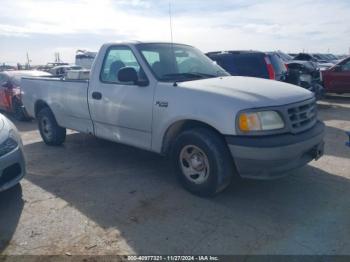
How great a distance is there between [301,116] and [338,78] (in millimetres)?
9807

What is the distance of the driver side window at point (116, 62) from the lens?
4844 millimetres

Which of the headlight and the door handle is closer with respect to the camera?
the headlight

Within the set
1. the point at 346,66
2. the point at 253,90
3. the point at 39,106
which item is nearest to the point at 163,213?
the point at 253,90

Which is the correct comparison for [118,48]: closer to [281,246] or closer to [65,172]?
[65,172]

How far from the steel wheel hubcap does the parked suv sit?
4845mm

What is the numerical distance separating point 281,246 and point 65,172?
341 cm

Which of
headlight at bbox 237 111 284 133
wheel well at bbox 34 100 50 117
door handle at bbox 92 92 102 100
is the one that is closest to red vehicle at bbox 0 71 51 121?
wheel well at bbox 34 100 50 117

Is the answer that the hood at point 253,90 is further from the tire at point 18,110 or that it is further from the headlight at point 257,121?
the tire at point 18,110

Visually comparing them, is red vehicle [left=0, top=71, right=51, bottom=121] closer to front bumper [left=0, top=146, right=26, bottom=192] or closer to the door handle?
the door handle

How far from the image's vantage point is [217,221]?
3545mm

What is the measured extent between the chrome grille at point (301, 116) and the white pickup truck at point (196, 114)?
0.04 ft

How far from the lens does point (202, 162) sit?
4020 millimetres

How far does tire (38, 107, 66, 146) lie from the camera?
21.3 feet

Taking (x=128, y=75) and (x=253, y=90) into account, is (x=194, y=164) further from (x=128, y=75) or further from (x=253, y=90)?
(x=128, y=75)
